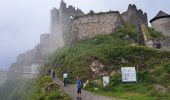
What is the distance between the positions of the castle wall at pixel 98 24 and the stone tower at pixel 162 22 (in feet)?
19.7

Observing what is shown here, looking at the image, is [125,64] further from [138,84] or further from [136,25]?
[136,25]

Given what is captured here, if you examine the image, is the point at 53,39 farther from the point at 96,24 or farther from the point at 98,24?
the point at 98,24

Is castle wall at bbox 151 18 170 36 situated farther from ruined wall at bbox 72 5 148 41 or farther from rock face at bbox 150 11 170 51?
ruined wall at bbox 72 5 148 41

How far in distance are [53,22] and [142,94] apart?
59132 mm

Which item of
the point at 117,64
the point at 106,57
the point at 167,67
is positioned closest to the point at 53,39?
the point at 106,57

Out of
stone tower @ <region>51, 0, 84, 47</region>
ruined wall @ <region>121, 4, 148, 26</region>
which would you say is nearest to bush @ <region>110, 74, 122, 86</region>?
ruined wall @ <region>121, 4, 148, 26</region>

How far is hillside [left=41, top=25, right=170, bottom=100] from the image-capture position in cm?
3394

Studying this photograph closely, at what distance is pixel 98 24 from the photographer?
5497 cm

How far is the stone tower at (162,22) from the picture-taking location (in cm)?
5612

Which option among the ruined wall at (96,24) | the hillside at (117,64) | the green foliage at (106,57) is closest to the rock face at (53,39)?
the ruined wall at (96,24)

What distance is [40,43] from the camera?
95.4 metres

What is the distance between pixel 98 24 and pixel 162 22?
10.2 m

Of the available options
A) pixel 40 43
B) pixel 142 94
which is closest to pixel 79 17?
pixel 142 94

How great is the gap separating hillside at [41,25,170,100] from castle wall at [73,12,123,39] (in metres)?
1.36
